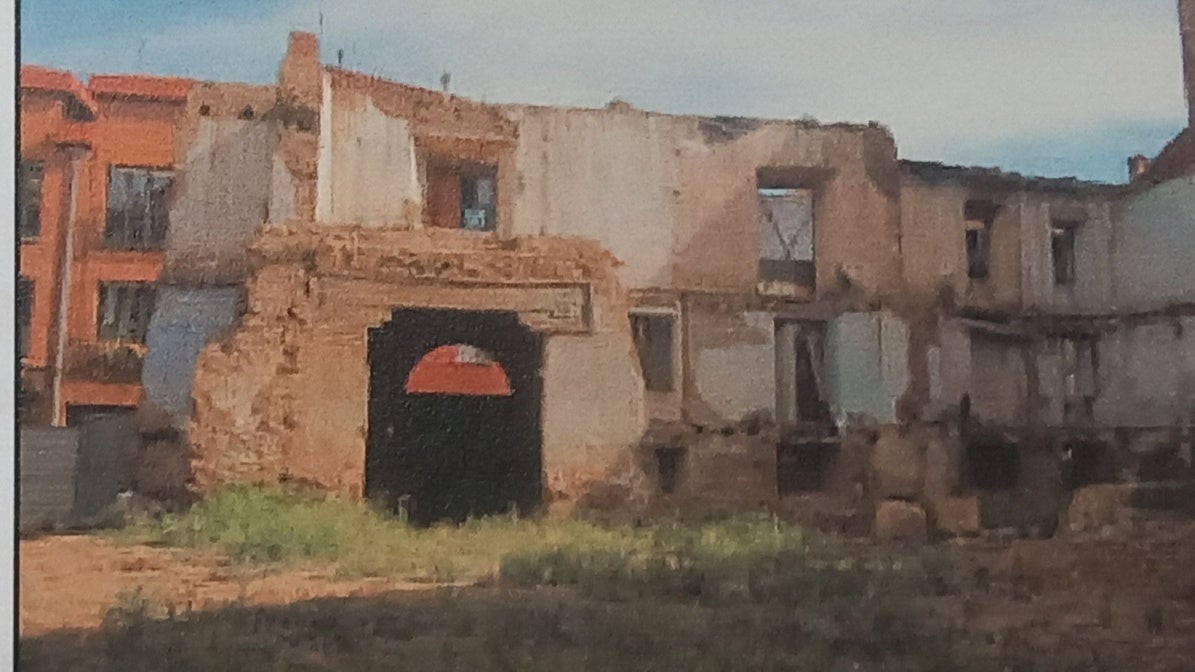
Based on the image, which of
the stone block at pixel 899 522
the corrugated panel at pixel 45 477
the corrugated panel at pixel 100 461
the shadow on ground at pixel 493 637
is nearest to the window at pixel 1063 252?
the stone block at pixel 899 522

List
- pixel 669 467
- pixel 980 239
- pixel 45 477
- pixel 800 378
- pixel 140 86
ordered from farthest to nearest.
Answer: pixel 980 239 < pixel 800 378 < pixel 669 467 < pixel 140 86 < pixel 45 477

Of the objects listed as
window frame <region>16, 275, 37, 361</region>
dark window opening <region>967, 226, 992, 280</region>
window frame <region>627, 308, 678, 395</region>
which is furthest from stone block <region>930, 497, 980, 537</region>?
window frame <region>16, 275, 37, 361</region>

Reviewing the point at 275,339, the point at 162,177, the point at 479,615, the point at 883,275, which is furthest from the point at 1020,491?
the point at 162,177

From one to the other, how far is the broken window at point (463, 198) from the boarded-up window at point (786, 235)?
0.70 metres

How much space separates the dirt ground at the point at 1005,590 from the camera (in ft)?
9.16

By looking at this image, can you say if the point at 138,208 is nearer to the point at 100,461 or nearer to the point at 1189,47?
the point at 100,461

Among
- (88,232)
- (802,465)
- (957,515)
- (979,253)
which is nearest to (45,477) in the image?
(88,232)

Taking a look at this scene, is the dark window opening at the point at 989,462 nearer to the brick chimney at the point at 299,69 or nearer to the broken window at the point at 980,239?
the broken window at the point at 980,239

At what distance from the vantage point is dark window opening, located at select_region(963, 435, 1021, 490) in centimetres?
315

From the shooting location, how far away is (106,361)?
2.88 m

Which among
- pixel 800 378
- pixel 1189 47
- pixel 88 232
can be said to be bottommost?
pixel 800 378

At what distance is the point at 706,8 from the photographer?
313 centimetres

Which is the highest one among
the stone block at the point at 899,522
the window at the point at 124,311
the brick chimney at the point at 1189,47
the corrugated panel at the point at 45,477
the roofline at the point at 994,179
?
the brick chimney at the point at 1189,47

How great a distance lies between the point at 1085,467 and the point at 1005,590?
0.39m
